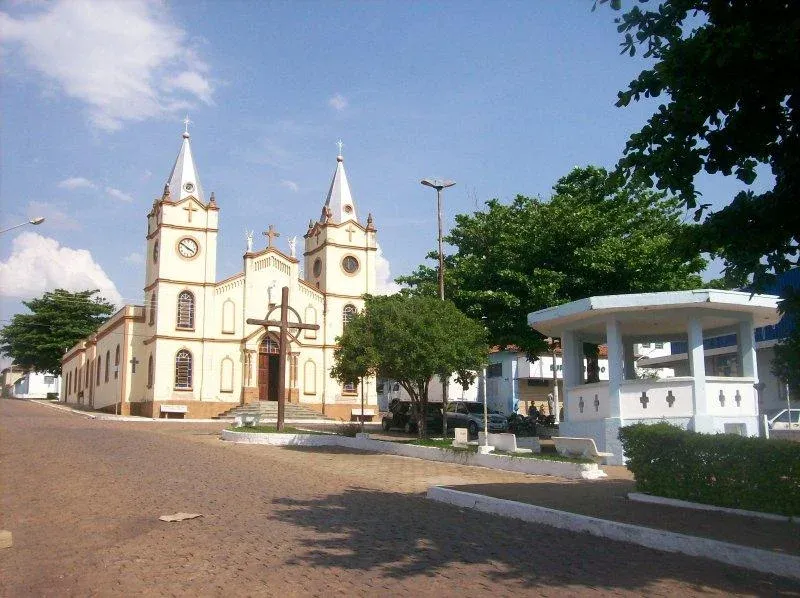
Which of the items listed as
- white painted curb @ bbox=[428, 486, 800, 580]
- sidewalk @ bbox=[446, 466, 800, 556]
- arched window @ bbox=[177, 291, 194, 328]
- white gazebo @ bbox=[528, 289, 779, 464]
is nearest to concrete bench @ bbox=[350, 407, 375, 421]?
arched window @ bbox=[177, 291, 194, 328]

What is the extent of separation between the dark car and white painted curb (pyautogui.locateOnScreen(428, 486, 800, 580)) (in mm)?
18160

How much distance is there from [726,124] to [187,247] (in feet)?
119

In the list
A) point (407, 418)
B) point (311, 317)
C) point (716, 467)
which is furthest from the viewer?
point (311, 317)

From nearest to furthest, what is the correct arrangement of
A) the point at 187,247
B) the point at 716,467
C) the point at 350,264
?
the point at 716,467 → the point at 187,247 → the point at 350,264

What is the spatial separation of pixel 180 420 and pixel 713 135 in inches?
1309

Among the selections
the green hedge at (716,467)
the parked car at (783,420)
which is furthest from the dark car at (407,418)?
the green hedge at (716,467)

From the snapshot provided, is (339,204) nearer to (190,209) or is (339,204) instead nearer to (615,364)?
(190,209)

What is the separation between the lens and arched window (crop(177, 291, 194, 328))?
39.7 metres

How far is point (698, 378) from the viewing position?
53.1ft

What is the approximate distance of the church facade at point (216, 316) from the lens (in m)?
39.3

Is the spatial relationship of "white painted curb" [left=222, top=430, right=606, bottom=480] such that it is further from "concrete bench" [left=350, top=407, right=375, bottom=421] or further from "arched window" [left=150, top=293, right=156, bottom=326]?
"concrete bench" [left=350, top=407, right=375, bottom=421]

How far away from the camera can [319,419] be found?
3909 cm

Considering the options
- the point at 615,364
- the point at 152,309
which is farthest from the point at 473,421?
the point at 152,309

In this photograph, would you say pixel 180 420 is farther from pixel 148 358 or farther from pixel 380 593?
pixel 380 593
